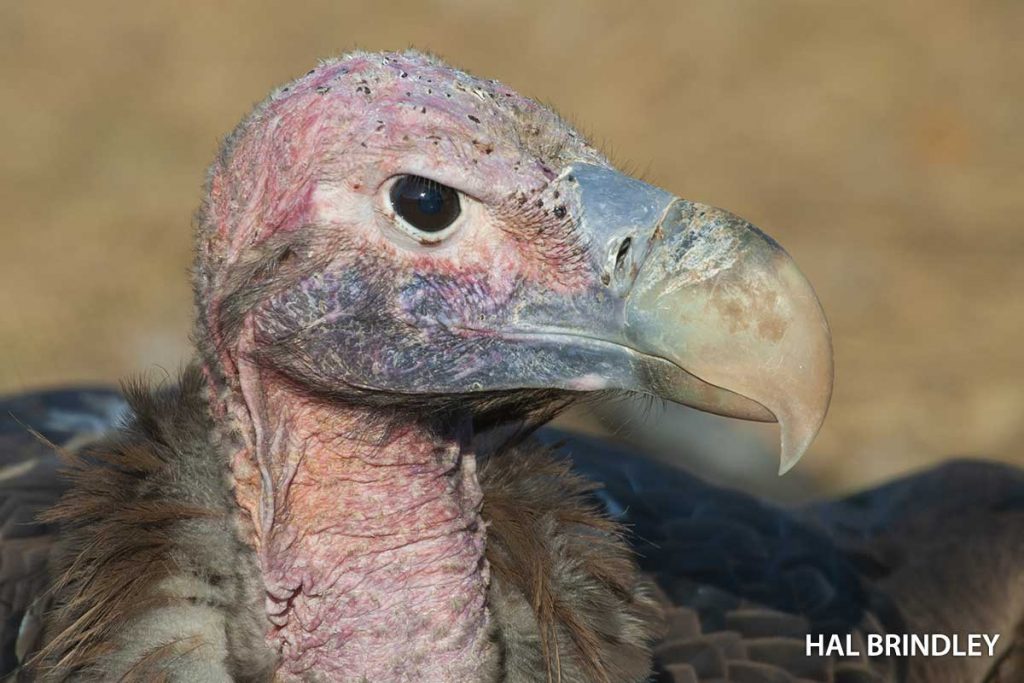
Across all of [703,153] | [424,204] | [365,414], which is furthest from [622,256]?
[703,153]

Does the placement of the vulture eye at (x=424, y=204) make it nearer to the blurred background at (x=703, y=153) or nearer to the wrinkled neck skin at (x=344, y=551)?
the wrinkled neck skin at (x=344, y=551)

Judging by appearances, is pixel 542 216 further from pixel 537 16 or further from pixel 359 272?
pixel 537 16

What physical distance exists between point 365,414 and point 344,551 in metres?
0.33

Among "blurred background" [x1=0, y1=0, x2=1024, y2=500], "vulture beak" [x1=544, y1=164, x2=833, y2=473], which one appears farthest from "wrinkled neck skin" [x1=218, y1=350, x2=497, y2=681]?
"blurred background" [x1=0, y1=0, x2=1024, y2=500]

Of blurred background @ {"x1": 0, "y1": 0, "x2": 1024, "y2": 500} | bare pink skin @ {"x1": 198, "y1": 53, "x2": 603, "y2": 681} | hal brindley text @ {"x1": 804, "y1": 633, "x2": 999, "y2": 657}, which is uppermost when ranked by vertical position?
blurred background @ {"x1": 0, "y1": 0, "x2": 1024, "y2": 500}

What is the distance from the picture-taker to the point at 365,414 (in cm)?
340

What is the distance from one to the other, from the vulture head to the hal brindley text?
4.66 feet

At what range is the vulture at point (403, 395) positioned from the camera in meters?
3.13

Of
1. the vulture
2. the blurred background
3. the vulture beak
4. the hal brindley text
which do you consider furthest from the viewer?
the blurred background

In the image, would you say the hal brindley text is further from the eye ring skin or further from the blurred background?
the blurred background

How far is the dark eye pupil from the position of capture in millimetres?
3133

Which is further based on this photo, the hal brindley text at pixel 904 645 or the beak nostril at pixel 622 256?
the hal brindley text at pixel 904 645

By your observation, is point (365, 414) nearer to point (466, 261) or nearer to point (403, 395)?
point (403, 395)

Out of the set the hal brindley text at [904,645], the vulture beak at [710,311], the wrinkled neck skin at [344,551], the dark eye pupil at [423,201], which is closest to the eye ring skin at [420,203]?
the dark eye pupil at [423,201]
